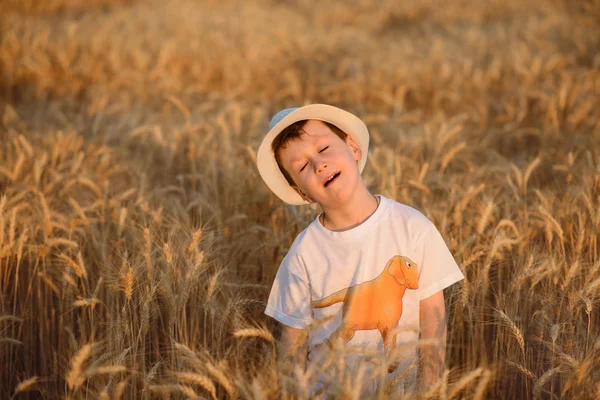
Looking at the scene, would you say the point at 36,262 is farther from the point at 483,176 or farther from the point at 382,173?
the point at 483,176

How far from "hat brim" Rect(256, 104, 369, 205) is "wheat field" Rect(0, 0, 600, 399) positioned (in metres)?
0.37

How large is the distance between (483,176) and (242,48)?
191 inches

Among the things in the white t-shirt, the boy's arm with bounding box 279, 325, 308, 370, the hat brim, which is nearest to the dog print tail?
the white t-shirt

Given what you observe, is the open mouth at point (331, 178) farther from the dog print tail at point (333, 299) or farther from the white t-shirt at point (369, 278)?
the dog print tail at point (333, 299)

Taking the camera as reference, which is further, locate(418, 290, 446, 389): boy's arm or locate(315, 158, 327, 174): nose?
locate(315, 158, 327, 174): nose

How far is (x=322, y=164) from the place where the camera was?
1.97m

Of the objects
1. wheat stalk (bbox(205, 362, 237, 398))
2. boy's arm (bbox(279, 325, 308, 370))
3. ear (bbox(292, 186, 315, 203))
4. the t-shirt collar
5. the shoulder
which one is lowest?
wheat stalk (bbox(205, 362, 237, 398))

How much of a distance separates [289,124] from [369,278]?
642mm

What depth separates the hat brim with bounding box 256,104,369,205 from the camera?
2.09m

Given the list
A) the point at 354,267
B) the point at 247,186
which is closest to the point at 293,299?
the point at 354,267

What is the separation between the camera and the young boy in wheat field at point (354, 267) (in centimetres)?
194

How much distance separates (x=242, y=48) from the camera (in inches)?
301

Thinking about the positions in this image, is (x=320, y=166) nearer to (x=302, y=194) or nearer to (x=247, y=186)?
(x=302, y=194)

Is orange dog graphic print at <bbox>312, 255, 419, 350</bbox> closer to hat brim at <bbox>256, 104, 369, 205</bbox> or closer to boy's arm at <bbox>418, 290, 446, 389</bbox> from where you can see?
boy's arm at <bbox>418, 290, 446, 389</bbox>
